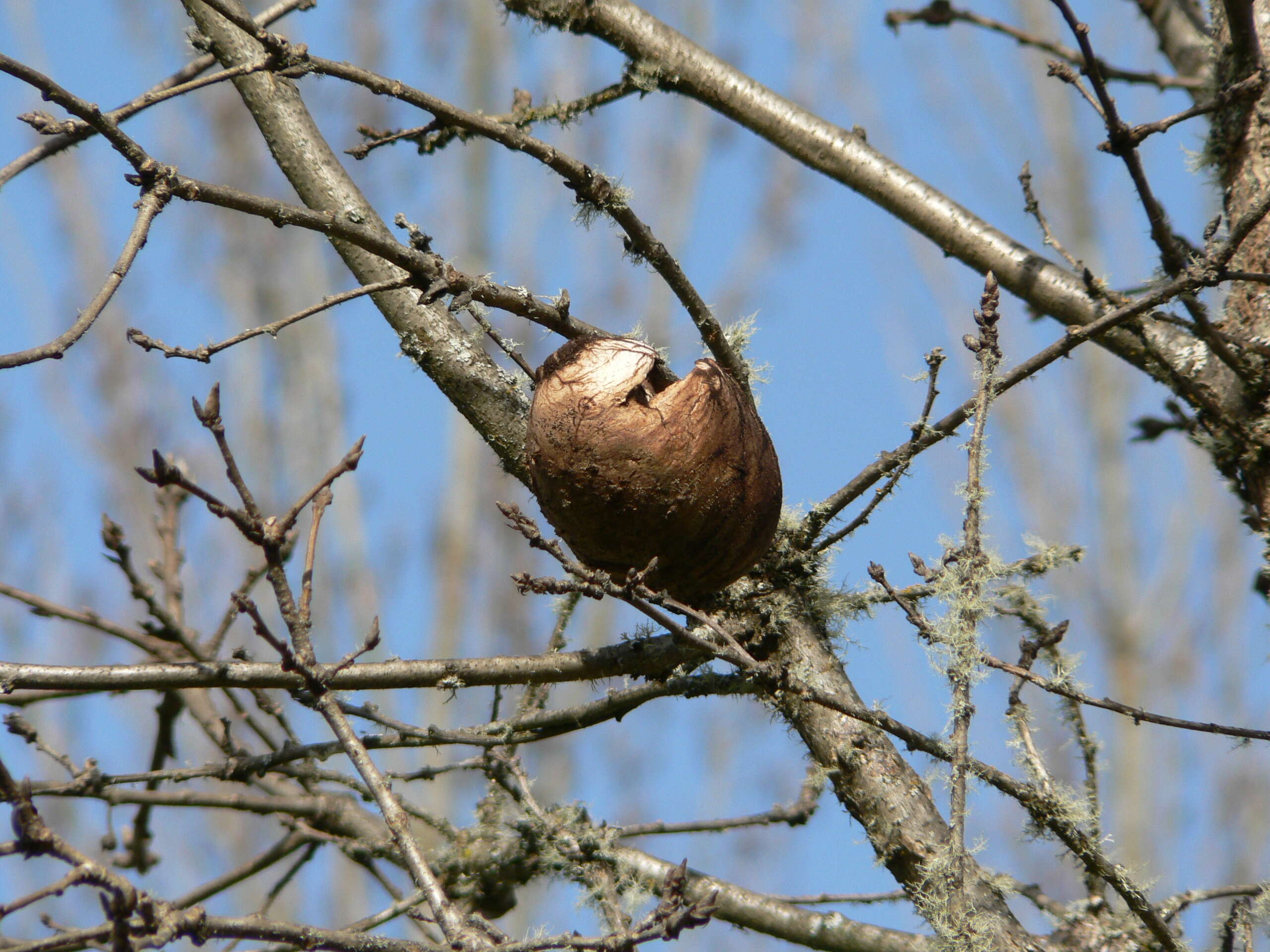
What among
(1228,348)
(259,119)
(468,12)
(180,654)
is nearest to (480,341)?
(259,119)

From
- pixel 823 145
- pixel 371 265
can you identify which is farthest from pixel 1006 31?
pixel 371 265

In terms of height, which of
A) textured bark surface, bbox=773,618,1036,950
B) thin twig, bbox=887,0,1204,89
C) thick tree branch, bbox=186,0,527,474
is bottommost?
textured bark surface, bbox=773,618,1036,950

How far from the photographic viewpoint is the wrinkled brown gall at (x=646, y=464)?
1357mm

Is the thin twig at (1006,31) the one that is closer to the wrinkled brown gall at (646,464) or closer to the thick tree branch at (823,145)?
the thick tree branch at (823,145)

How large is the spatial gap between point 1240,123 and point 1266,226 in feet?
0.78

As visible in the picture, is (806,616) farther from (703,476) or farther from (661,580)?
(703,476)

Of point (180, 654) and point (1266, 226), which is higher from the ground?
point (1266, 226)

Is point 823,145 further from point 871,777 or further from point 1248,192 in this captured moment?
point 871,777

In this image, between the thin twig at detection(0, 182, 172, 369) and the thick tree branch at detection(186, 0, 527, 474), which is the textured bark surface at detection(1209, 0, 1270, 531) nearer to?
the thick tree branch at detection(186, 0, 527, 474)

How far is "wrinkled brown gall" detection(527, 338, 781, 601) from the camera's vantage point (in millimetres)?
1357

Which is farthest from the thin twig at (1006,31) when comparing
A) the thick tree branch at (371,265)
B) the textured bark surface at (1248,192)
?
the thick tree branch at (371,265)

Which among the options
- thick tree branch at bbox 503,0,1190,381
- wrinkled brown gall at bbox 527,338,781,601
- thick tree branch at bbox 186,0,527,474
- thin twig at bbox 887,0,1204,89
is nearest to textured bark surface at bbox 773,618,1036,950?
wrinkled brown gall at bbox 527,338,781,601

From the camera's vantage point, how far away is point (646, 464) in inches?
53.1

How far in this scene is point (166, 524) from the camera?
251 centimetres
